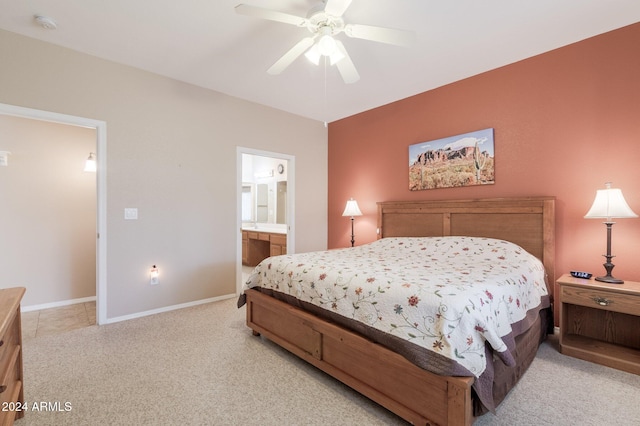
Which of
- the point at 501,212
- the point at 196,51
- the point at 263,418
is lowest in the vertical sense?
the point at 263,418

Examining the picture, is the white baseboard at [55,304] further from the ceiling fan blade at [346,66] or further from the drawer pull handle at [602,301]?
the drawer pull handle at [602,301]

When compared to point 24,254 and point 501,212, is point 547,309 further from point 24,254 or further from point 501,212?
point 24,254

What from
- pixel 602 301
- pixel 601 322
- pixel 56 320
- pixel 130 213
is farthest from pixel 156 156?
pixel 601 322

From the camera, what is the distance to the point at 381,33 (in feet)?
6.63

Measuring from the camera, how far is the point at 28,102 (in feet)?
8.76

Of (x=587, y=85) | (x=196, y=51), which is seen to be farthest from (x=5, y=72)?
(x=587, y=85)

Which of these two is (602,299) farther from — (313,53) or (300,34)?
(300,34)

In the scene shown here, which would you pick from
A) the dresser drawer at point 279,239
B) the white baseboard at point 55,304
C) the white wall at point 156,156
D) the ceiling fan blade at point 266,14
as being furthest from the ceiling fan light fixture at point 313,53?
the white baseboard at point 55,304

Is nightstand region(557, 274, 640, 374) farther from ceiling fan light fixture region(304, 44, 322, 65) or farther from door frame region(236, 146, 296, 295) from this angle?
door frame region(236, 146, 296, 295)

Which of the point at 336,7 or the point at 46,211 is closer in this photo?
the point at 336,7

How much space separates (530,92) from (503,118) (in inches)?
12.3

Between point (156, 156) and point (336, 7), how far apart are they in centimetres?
249

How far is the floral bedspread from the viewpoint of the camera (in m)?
1.45

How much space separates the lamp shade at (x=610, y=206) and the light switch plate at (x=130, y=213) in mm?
4169
